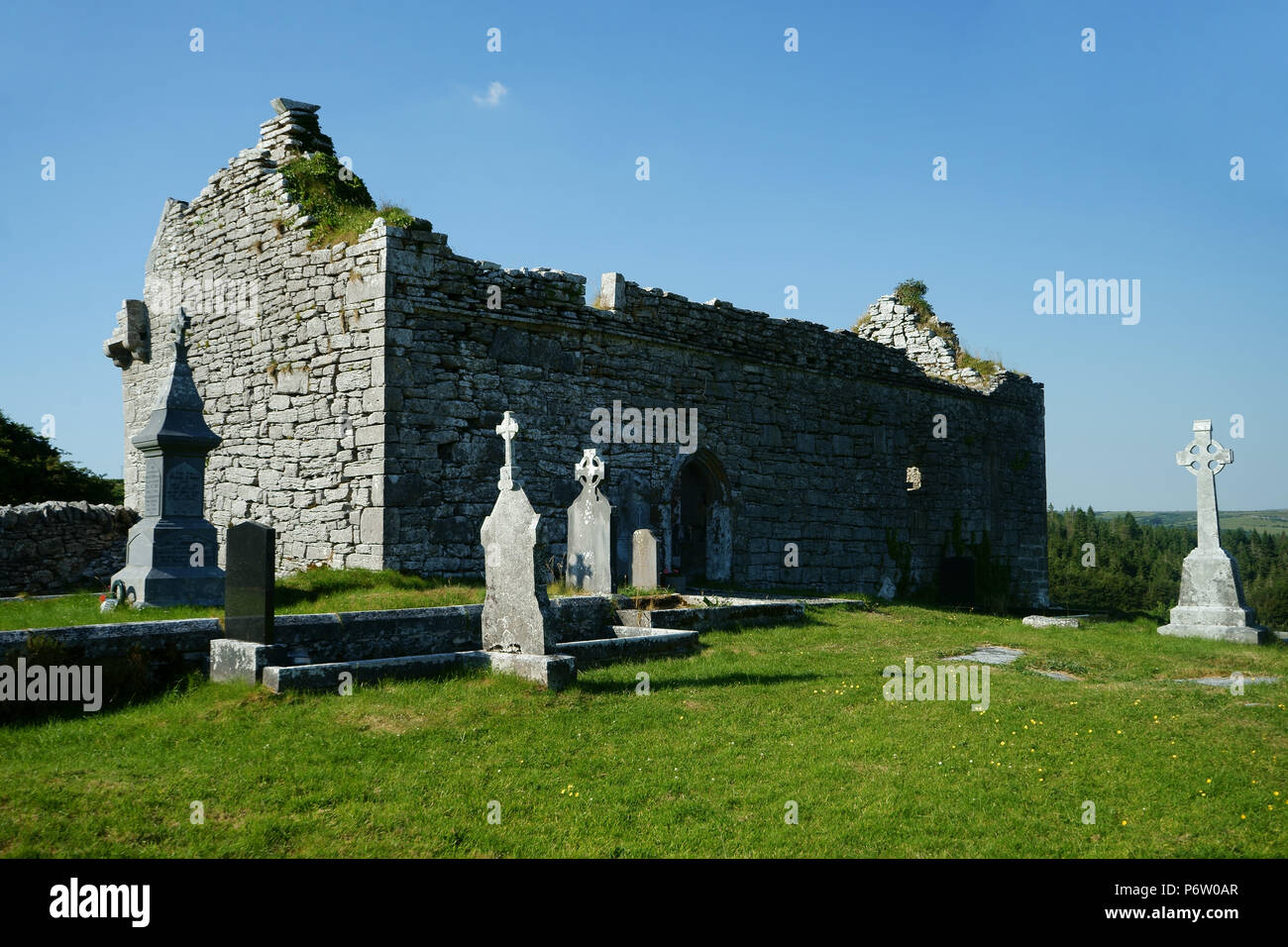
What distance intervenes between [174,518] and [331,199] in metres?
5.92

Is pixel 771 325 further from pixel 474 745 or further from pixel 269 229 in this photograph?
pixel 474 745

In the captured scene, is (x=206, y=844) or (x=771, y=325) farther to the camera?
(x=771, y=325)

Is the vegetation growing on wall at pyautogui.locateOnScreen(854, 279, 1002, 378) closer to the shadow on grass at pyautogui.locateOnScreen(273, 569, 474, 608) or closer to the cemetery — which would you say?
the cemetery

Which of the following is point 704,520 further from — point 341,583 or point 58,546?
point 58,546

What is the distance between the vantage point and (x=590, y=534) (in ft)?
40.9

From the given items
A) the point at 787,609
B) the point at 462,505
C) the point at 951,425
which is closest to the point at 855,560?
the point at 951,425

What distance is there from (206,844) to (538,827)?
1583mm

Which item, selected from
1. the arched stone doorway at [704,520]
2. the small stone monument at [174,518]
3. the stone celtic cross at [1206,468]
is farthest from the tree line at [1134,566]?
the small stone monument at [174,518]

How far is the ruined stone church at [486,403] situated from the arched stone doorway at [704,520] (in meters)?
0.04

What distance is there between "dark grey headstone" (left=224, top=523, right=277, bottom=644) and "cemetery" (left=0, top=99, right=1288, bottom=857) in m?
0.05

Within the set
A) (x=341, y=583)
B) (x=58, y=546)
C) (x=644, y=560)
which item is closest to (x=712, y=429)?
(x=644, y=560)

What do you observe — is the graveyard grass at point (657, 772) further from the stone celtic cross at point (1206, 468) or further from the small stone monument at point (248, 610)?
the stone celtic cross at point (1206, 468)

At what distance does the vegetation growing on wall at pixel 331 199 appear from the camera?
44.0 feet

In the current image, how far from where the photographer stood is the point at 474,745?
19.8 feet
